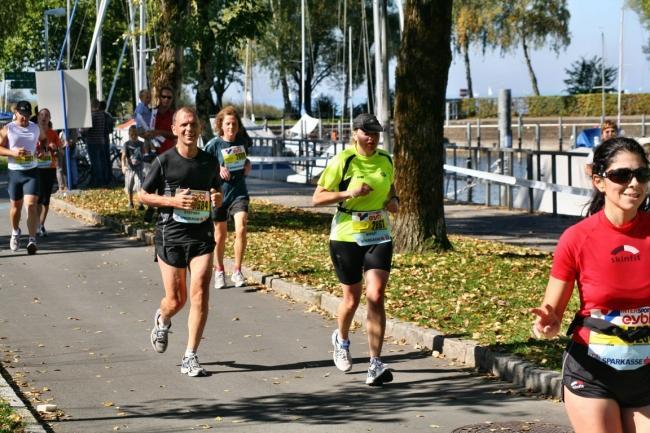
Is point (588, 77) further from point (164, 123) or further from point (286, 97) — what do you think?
point (164, 123)

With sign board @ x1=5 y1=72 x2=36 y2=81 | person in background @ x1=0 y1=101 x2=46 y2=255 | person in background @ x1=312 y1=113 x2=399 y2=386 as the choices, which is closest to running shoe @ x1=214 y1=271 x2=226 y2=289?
person in background @ x1=0 y1=101 x2=46 y2=255

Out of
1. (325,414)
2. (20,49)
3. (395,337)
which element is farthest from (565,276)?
(20,49)

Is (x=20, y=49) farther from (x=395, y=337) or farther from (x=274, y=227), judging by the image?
(x=395, y=337)

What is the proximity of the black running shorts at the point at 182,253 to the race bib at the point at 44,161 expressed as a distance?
8.72 meters

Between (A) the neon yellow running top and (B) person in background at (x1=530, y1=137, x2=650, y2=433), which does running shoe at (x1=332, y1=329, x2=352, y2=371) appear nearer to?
(A) the neon yellow running top

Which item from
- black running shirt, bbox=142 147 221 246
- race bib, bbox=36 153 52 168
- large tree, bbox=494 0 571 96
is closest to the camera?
black running shirt, bbox=142 147 221 246

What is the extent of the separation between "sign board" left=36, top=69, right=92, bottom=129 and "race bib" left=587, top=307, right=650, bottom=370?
24.0 metres

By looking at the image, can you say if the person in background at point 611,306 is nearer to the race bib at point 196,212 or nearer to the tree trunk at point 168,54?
the race bib at point 196,212

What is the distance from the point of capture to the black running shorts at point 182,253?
31.3ft

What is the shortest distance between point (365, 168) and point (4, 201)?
20.9m

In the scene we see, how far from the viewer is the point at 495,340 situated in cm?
1000

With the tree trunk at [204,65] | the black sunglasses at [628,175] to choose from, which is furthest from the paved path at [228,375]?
the tree trunk at [204,65]

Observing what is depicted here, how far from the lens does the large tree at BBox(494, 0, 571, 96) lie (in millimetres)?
78250

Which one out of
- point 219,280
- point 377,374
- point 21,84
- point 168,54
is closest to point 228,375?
point 377,374
